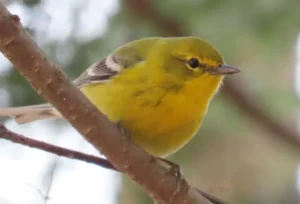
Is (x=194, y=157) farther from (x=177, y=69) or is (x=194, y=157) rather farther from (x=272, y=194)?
(x=177, y=69)

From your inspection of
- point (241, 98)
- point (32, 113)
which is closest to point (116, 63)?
point (32, 113)

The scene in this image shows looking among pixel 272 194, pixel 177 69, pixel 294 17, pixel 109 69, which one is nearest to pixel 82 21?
pixel 109 69

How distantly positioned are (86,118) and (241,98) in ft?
5.22

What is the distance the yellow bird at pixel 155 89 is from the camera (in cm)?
229

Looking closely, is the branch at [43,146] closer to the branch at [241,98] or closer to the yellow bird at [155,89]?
the yellow bird at [155,89]

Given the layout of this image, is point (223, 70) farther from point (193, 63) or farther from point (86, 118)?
point (86, 118)

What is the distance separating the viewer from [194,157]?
3480mm

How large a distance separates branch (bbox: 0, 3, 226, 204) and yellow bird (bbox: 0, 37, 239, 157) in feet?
1.26

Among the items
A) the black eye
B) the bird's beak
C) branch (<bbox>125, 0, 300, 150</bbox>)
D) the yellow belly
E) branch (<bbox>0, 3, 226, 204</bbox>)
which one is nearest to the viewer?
branch (<bbox>0, 3, 226, 204</bbox>)

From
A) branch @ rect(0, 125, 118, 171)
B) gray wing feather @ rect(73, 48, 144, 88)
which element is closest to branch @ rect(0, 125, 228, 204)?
branch @ rect(0, 125, 118, 171)

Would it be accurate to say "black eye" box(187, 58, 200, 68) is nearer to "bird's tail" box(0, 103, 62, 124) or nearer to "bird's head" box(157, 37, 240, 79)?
"bird's head" box(157, 37, 240, 79)

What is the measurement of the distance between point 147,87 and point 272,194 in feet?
5.57

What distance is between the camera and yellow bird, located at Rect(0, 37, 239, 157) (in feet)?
7.51

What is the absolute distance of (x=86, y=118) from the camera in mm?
1656
